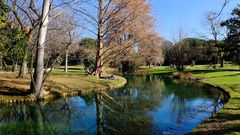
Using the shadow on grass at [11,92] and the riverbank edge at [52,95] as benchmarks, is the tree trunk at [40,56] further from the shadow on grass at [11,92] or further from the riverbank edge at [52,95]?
the shadow on grass at [11,92]

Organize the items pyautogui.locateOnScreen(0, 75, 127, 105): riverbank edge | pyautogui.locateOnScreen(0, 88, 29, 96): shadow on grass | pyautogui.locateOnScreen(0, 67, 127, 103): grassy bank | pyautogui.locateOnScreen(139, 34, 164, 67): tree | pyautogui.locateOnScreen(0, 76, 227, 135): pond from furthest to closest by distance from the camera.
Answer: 1. pyautogui.locateOnScreen(139, 34, 164, 67): tree
2. pyautogui.locateOnScreen(0, 88, 29, 96): shadow on grass
3. pyautogui.locateOnScreen(0, 67, 127, 103): grassy bank
4. pyautogui.locateOnScreen(0, 75, 127, 105): riverbank edge
5. pyautogui.locateOnScreen(0, 76, 227, 135): pond

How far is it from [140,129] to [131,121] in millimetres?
1783

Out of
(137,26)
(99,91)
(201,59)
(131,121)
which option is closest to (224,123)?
(131,121)

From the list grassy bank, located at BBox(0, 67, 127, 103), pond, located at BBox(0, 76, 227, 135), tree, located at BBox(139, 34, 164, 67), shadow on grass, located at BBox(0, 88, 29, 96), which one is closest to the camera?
pond, located at BBox(0, 76, 227, 135)

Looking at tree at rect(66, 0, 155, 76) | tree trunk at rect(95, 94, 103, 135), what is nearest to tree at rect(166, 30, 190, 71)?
tree at rect(66, 0, 155, 76)

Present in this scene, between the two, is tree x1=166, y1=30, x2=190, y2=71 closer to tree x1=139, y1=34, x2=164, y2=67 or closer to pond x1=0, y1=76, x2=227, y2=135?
tree x1=139, y1=34, x2=164, y2=67

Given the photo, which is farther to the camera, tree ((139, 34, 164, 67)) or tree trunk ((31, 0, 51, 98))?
tree ((139, 34, 164, 67))

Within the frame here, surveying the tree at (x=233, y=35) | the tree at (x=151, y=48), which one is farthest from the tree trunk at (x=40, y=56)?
the tree at (x=233, y=35)

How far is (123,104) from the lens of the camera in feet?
70.6

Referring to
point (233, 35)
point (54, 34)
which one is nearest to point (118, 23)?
point (54, 34)

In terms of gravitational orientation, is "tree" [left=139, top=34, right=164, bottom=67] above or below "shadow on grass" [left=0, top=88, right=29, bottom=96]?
above

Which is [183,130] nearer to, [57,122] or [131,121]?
[131,121]

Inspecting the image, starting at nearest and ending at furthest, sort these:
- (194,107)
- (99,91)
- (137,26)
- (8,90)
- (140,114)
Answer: (140,114), (194,107), (8,90), (99,91), (137,26)

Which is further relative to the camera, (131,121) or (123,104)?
(123,104)
